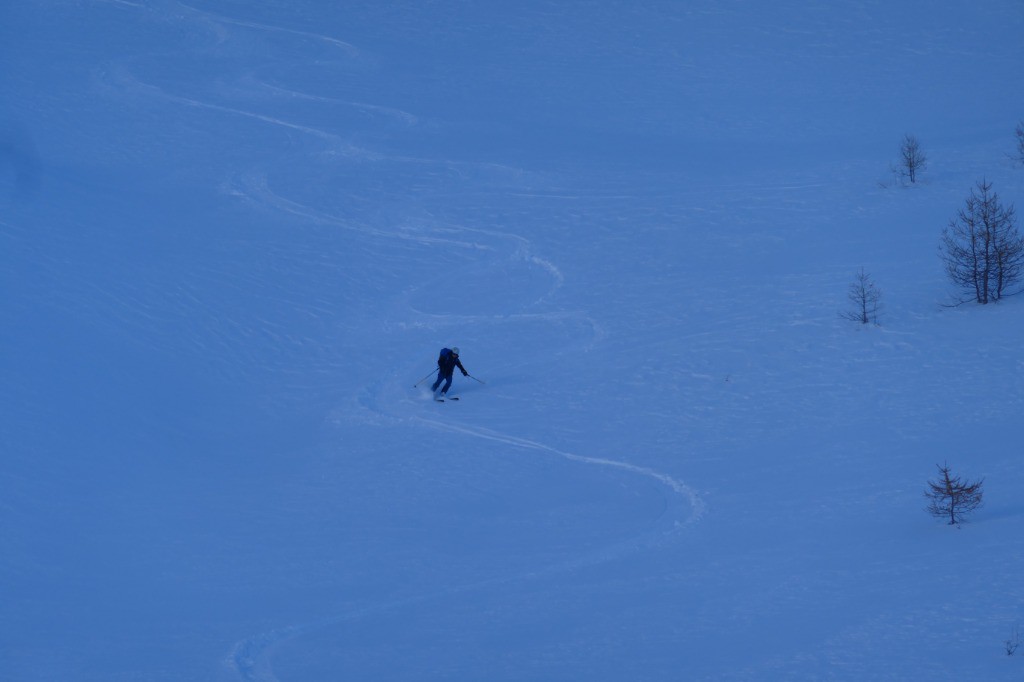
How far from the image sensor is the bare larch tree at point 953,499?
12898mm

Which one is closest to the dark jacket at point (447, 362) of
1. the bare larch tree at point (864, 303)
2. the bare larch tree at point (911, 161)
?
the bare larch tree at point (864, 303)

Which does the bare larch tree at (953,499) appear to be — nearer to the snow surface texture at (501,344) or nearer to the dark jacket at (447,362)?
the snow surface texture at (501,344)

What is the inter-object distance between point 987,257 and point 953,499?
299 inches

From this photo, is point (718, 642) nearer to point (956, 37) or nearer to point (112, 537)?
point (112, 537)

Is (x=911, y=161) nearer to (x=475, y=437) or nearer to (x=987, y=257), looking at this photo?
(x=987, y=257)

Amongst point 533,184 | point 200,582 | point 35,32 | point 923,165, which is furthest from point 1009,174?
point 35,32

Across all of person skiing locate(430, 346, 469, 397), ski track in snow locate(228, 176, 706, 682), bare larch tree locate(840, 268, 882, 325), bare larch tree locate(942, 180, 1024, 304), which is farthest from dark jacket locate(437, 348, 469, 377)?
bare larch tree locate(942, 180, 1024, 304)

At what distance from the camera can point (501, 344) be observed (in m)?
20.2

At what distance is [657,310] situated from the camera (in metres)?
20.8

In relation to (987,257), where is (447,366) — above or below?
below

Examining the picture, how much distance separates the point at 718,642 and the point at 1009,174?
1539 centimetres

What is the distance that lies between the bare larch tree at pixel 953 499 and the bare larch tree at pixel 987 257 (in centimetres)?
666

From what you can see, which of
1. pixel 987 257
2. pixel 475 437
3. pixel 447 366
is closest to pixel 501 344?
pixel 447 366

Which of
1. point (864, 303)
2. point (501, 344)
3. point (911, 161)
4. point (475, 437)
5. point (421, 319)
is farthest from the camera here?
point (911, 161)
